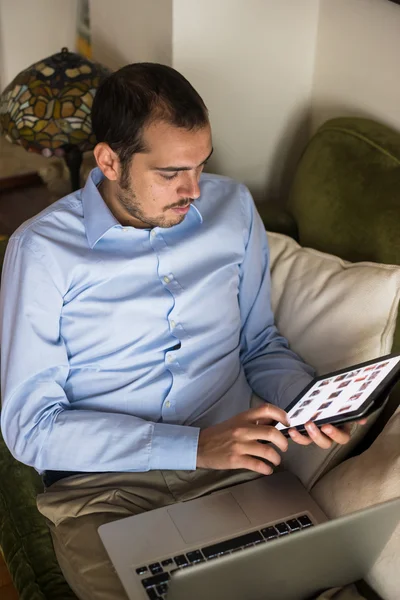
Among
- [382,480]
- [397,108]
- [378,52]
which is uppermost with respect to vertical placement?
[378,52]

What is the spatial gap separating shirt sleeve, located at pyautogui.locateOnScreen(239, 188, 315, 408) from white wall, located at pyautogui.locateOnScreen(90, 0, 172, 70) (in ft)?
1.63

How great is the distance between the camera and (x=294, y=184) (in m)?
1.80

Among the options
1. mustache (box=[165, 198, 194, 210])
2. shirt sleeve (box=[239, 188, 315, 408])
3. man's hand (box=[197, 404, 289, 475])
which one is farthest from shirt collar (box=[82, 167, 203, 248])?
man's hand (box=[197, 404, 289, 475])

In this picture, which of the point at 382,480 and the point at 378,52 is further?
the point at 378,52

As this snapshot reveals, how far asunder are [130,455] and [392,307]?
577mm

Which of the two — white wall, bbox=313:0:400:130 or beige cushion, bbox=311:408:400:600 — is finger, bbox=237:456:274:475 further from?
white wall, bbox=313:0:400:130

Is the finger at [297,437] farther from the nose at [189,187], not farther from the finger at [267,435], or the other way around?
the nose at [189,187]

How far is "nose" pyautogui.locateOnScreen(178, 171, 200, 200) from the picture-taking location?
137cm

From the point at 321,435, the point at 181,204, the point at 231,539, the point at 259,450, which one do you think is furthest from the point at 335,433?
the point at 181,204

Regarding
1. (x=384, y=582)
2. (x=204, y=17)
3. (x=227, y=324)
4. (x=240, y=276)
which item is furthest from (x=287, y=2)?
(x=384, y=582)

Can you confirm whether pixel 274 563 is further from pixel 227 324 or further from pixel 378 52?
pixel 378 52

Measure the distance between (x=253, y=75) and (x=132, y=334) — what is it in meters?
0.85

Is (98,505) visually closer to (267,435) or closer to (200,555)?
(200,555)

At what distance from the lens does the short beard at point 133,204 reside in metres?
1.39
